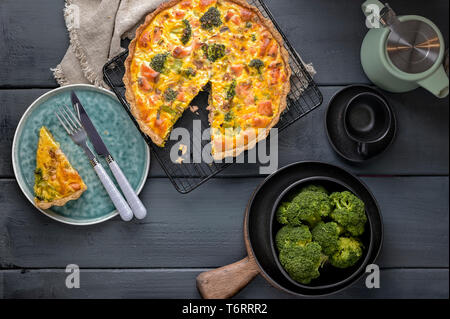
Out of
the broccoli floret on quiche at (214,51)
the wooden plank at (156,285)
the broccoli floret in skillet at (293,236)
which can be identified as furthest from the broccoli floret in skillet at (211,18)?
the wooden plank at (156,285)

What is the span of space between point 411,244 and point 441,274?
1.05 feet

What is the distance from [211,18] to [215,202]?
133 cm

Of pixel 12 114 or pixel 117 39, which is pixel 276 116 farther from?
pixel 12 114

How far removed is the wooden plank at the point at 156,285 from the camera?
10.7ft

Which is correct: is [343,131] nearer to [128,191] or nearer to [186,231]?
[186,231]

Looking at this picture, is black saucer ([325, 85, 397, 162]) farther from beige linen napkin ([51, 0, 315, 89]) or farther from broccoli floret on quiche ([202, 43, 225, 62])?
broccoli floret on quiche ([202, 43, 225, 62])

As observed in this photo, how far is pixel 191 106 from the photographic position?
3.22 metres

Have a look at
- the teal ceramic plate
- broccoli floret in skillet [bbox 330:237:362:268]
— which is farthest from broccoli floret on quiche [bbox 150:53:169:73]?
broccoli floret in skillet [bbox 330:237:362:268]

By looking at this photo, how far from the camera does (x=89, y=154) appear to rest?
3125mm

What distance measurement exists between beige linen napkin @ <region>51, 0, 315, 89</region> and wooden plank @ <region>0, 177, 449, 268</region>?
926 millimetres

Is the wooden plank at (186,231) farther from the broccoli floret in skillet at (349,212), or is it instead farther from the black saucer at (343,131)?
the broccoli floret in skillet at (349,212)

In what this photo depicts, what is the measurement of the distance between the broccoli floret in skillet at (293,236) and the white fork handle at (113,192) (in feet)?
3.60

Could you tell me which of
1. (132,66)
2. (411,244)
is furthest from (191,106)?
(411,244)

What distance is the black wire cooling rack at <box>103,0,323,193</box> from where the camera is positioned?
3176 millimetres
